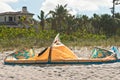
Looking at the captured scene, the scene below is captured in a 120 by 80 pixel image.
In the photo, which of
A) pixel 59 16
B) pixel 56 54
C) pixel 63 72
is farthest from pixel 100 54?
pixel 59 16

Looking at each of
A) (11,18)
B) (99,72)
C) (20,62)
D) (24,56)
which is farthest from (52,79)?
(11,18)

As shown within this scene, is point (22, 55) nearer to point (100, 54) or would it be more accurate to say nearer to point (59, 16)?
point (100, 54)

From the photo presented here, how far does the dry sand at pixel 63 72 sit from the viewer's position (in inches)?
386

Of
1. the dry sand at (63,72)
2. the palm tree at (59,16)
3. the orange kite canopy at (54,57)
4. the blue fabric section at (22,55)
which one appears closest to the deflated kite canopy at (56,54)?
the orange kite canopy at (54,57)

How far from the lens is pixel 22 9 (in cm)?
5697

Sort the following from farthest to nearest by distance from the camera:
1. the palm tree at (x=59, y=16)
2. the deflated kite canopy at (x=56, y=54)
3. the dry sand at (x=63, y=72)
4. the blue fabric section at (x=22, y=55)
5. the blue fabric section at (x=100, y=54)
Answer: the palm tree at (x=59, y=16)
the blue fabric section at (x=100, y=54)
the blue fabric section at (x=22, y=55)
the deflated kite canopy at (x=56, y=54)
the dry sand at (x=63, y=72)

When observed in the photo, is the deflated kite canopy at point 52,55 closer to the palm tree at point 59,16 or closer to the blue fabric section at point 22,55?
the blue fabric section at point 22,55

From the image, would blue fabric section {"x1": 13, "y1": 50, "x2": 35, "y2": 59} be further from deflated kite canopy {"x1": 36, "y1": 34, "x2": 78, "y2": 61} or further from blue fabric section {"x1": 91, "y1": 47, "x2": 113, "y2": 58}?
blue fabric section {"x1": 91, "y1": 47, "x2": 113, "y2": 58}

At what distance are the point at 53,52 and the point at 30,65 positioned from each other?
45.9 inches

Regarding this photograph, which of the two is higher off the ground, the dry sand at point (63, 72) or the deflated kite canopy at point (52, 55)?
the deflated kite canopy at point (52, 55)

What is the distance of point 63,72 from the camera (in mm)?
11023

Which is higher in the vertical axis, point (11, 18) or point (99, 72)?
point (11, 18)

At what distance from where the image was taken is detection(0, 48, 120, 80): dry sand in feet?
32.1

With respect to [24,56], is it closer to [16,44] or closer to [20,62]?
[20,62]
